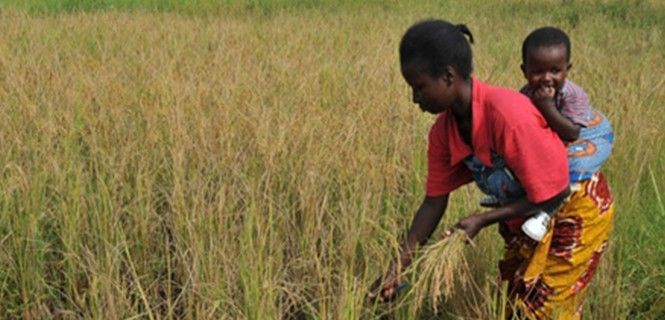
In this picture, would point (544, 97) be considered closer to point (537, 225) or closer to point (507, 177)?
point (507, 177)

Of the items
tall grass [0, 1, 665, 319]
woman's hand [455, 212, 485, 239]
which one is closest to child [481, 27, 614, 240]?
woman's hand [455, 212, 485, 239]

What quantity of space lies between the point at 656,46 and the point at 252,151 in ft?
15.8

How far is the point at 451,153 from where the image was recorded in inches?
71.9

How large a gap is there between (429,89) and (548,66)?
416 mm

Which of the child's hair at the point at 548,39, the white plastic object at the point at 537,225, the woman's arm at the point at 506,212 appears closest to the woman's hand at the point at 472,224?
the woman's arm at the point at 506,212

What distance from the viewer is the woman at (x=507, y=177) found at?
162 cm

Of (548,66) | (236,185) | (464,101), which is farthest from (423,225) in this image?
(236,185)

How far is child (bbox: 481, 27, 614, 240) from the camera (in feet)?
5.95

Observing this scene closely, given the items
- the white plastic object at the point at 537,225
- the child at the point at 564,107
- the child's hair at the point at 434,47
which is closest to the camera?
the child's hair at the point at 434,47

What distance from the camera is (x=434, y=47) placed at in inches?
62.2

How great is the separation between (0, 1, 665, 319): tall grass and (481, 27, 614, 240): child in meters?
0.43

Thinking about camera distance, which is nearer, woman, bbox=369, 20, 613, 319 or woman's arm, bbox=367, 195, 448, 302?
woman, bbox=369, 20, 613, 319

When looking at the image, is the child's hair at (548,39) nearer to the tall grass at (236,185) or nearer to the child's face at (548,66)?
the child's face at (548,66)

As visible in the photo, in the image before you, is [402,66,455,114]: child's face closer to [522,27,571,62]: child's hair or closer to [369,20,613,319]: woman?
[369,20,613,319]: woman
